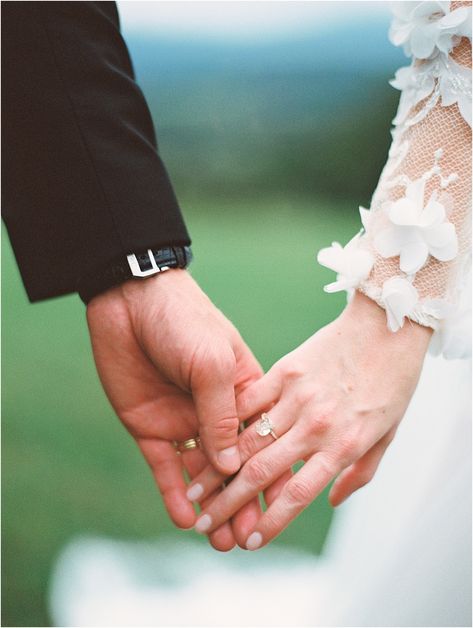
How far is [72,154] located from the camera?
118 centimetres

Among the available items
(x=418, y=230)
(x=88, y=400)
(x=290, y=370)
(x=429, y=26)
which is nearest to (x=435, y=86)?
(x=429, y=26)

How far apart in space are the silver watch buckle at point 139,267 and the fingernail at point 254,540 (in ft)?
1.41

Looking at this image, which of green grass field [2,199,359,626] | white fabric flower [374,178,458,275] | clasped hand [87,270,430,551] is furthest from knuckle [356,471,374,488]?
green grass field [2,199,359,626]

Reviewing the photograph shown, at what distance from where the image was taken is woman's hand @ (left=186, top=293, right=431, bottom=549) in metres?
1.20

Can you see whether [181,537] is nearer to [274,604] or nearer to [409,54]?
[274,604]

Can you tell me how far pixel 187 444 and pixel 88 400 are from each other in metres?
2.17

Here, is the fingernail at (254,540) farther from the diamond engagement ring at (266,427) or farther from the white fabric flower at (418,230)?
the white fabric flower at (418,230)

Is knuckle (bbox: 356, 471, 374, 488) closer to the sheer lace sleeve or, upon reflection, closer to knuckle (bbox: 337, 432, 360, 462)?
knuckle (bbox: 337, 432, 360, 462)

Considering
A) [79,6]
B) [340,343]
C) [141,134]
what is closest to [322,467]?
[340,343]

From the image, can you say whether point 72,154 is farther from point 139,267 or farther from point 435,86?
point 435,86

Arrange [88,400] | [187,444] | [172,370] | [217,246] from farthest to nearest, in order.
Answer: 1. [217,246]
2. [88,400]
3. [187,444]
4. [172,370]

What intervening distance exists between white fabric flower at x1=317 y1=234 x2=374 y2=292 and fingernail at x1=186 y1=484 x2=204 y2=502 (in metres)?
0.38

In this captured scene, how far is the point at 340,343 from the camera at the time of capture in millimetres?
1215

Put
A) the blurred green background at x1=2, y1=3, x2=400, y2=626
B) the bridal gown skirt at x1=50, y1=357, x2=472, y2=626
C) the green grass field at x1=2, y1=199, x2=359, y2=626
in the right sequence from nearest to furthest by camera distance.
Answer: the bridal gown skirt at x1=50, y1=357, x2=472, y2=626
the green grass field at x1=2, y1=199, x2=359, y2=626
the blurred green background at x1=2, y1=3, x2=400, y2=626
